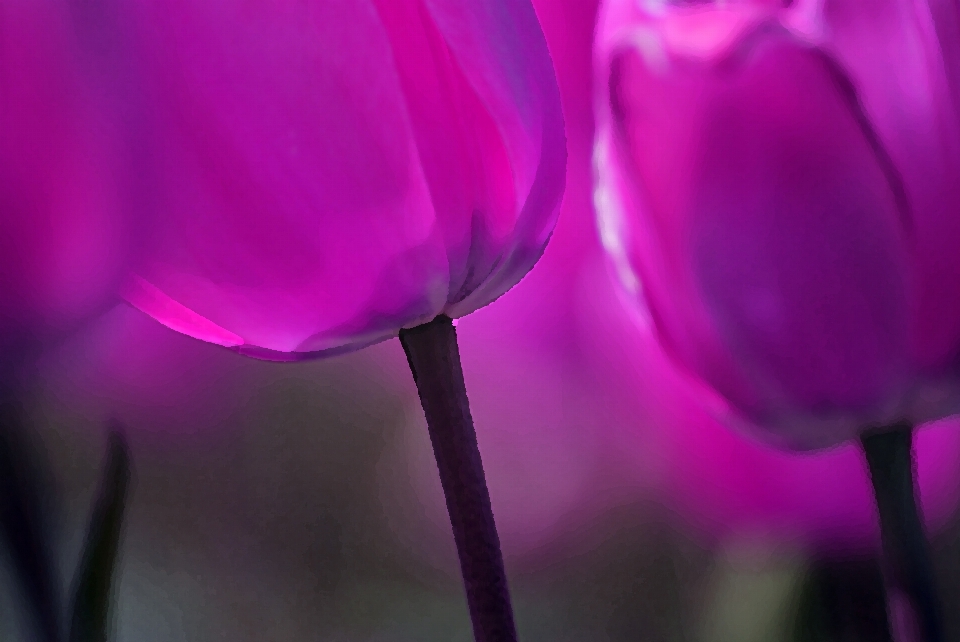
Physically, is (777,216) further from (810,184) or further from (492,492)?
(492,492)

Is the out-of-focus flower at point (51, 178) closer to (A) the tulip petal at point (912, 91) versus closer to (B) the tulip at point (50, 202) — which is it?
(B) the tulip at point (50, 202)

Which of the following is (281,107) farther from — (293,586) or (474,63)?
(293,586)

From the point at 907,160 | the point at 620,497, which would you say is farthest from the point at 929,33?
the point at 620,497

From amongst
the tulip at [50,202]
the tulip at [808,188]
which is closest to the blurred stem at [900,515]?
the tulip at [808,188]

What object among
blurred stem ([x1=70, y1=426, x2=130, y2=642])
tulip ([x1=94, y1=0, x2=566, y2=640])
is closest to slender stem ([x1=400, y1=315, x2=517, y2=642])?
tulip ([x1=94, y1=0, x2=566, y2=640])

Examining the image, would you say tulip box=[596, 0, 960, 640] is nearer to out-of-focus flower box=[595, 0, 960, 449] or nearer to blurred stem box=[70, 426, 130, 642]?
out-of-focus flower box=[595, 0, 960, 449]

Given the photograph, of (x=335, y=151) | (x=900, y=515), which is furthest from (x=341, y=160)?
(x=900, y=515)

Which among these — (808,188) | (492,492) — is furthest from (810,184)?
(492,492)
